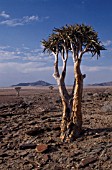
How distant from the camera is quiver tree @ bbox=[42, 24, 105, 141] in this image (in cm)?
1468

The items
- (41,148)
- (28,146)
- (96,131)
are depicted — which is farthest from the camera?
(96,131)

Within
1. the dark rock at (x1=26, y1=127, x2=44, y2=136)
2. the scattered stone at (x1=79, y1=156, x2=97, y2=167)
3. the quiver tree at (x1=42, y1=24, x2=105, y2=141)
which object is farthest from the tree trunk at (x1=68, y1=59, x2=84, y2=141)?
the scattered stone at (x1=79, y1=156, x2=97, y2=167)

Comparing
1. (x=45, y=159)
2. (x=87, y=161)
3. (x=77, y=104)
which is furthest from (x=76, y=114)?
(x=87, y=161)

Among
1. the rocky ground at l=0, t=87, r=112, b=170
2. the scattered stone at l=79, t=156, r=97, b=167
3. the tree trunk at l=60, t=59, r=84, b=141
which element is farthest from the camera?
the tree trunk at l=60, t=59, r=84, b=141

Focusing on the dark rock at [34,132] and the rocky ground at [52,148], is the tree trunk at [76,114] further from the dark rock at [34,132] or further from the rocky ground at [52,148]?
the dark rock at [34,132]

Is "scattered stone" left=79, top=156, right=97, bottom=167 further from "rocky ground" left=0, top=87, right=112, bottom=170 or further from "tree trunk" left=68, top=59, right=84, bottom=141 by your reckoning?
"tree trunk" left=68, top=59, right=84, bottom=141

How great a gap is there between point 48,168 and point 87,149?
1.87m

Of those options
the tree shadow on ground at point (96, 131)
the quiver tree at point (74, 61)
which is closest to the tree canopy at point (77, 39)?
the quiver tree at point (74, 61)

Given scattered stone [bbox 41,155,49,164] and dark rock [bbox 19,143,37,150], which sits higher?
dark rock [bbox 19,143,37,150]

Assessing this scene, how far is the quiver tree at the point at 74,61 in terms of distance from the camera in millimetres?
14680

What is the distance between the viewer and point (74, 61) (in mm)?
14938

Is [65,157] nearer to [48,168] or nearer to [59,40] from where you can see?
[48,168]

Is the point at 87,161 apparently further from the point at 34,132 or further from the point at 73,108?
the point at 34,132

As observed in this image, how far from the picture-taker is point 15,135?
16.5 meters
